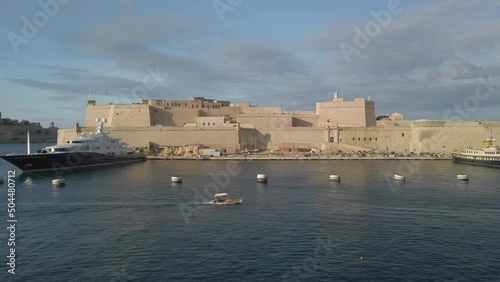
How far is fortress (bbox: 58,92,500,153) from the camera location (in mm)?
60562

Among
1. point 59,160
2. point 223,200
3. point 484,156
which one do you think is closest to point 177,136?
point 59,160

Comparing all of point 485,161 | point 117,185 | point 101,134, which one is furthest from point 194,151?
point 485,161

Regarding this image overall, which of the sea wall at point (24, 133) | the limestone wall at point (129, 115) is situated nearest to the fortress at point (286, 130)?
the limestone wall at point (129, 115)

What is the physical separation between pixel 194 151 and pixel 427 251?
4665 cm

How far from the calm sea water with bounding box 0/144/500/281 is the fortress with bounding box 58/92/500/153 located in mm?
29021

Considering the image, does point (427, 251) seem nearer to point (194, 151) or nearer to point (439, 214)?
point (439, 214)

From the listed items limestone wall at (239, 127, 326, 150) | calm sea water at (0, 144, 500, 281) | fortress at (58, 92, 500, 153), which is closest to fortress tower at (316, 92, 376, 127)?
fortress at (58, 92, 500, 153)

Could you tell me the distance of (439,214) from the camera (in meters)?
22.5

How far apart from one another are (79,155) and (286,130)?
2907 cm

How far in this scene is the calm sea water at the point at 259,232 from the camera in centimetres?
1444

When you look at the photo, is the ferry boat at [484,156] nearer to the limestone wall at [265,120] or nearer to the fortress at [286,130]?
the fortress at [286,130]

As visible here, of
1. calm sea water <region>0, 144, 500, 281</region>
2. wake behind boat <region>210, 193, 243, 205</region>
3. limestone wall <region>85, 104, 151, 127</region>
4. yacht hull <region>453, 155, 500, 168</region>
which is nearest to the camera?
calm sea water <region>0, 144, 500, 281</region>

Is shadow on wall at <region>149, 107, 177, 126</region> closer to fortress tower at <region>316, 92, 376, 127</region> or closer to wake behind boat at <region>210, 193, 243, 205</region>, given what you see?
fortress tower at <region>316, 92, 376, 127</region>

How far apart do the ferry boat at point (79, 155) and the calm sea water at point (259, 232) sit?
8.95 meters
